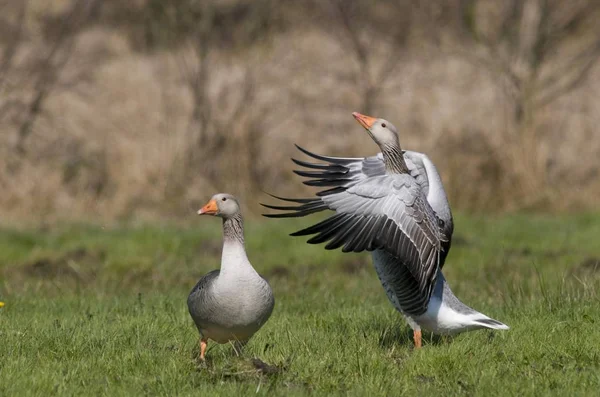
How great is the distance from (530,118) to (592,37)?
229 inches

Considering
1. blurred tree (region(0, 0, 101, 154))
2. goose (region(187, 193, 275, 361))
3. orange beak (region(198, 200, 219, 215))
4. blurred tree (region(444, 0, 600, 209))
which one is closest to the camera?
goose (region(187, 193, 275, 361))

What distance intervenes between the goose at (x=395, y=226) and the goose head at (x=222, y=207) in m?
0.32

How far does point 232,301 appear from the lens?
6.16m

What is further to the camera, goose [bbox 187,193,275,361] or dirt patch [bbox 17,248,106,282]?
dirt patch [bbox 17,248,106,282]

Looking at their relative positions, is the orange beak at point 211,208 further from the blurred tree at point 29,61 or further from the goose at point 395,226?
the blurred tree at point 29,61

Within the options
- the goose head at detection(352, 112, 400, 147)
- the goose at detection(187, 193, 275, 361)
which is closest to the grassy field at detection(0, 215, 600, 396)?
the goose at detection(187, 193, 275, 361)

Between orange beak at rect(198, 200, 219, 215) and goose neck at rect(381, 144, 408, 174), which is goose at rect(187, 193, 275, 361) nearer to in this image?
orange beak at rect(198, 200, 219, 215)

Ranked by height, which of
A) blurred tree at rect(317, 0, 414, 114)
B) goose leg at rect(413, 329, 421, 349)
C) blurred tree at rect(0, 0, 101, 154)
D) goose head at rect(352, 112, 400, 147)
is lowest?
goose leg at rect(413, 329, 421, 349)

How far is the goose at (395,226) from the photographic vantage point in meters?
6.43

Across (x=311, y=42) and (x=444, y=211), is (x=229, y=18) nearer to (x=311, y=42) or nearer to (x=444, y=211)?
(x=311, y=42)

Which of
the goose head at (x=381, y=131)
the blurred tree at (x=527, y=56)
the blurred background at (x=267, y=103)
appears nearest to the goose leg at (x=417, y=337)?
the goose head at (x=381, y=131)

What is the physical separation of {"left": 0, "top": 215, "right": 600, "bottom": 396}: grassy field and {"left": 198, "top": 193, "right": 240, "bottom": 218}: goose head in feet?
3.06

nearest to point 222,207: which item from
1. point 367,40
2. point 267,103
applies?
point 267,103

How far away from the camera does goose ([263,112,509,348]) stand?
21.1 feet
